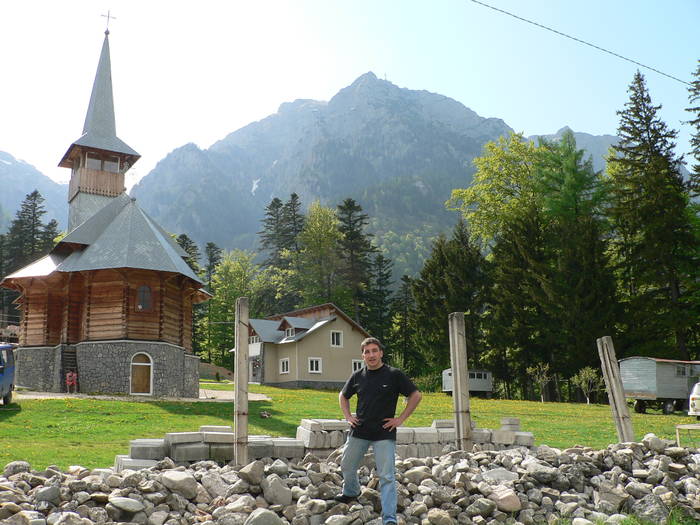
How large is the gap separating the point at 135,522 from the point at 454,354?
20.5 feet

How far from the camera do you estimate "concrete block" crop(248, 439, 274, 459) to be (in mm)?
9859

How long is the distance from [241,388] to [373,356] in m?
2.80

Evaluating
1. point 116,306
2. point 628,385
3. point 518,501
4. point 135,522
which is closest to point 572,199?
point 628,385

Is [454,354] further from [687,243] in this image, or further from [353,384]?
[687,243]

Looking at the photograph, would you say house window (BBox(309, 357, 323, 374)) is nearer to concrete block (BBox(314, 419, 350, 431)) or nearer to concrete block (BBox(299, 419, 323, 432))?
concrete block (BBox(314, 419, 350, 431))

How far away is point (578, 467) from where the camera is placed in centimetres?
1006

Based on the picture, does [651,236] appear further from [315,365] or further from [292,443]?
[292,443]

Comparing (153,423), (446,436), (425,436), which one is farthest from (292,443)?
(153,423)

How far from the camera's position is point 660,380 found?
29.2 meters

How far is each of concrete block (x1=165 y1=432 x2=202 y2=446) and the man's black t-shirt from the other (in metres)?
2.96

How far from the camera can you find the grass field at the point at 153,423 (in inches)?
543

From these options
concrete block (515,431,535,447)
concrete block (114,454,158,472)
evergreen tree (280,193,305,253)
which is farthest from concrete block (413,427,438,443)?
evergreen tree (280,193,305,253)

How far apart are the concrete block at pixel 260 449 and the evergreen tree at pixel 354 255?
53061 millimetres

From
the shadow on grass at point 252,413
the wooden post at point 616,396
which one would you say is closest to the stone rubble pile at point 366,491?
the wooden post at point 616,396
